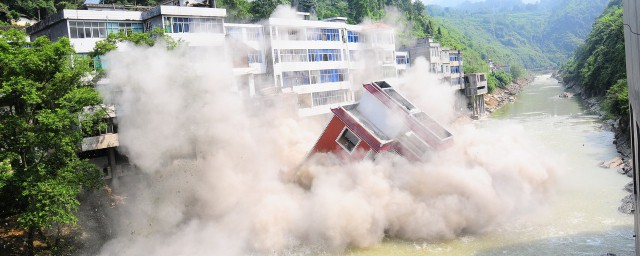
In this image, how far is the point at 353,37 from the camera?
39438 millimetres

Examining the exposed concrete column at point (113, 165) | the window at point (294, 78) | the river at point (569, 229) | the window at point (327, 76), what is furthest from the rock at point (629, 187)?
the exposed concrete column at point (113, 165)

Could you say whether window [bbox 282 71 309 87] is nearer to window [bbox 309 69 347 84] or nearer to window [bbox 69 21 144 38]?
window [bbox 309 69 347 84]

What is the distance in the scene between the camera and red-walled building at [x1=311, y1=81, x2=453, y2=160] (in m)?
17.4

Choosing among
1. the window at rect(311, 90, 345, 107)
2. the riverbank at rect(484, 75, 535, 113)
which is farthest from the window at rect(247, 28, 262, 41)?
the riverbank at rect(484, 75, 535, 113)

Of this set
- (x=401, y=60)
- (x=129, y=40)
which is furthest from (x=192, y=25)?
(x=401, y=60)

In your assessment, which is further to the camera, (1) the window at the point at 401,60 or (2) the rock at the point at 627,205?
(1) the window at the point at 401,60

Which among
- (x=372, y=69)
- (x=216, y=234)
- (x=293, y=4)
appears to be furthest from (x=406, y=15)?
(x=216, y=234)

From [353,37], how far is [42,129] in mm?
27257

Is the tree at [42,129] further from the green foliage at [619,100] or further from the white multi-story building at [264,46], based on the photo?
the green foliage at [619,100]

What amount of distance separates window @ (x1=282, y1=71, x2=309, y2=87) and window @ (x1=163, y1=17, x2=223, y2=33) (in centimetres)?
684

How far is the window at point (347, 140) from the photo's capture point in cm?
1799

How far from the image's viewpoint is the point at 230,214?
17062 mm

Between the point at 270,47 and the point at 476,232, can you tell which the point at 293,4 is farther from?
the point at 476,232

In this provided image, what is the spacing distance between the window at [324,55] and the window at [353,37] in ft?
7.38
